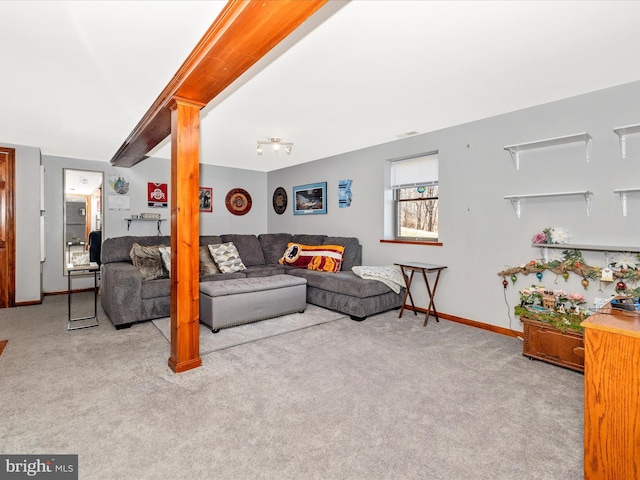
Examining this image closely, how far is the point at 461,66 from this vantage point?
92.1 inches

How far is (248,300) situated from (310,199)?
2.63 meters

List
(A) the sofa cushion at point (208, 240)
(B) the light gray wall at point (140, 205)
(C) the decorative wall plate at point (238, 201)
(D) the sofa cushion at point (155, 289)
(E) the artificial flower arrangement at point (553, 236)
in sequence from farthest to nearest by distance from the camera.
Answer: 1. (C) the decorative wall plate at point (238, 201)
2. (B) the light gray wall at point (140, 205)
3. (A) the sofa cushion at point (208, 240)
4. (D) the sofa cushion at point (155, 289)
5. (E) the artificial flower arrangement at point (553, 236)

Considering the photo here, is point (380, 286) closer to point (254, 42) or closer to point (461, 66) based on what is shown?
point (461, 66)

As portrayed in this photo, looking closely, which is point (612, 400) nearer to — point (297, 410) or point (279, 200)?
point (297, 410)

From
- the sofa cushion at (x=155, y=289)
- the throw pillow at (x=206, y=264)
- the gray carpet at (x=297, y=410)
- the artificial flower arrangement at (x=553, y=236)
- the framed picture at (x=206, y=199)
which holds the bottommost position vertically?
the gray carpet at (x=297, y=410)

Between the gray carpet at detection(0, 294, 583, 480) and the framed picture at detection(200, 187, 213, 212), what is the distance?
3215 mm

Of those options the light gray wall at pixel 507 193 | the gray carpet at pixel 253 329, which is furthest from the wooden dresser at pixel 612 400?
the gray carpet at pixel 253 329

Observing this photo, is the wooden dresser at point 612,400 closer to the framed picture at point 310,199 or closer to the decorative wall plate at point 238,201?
the framed picture at point 310,199

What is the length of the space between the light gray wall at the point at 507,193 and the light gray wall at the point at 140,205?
110 inches

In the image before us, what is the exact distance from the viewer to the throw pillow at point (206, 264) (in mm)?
4387

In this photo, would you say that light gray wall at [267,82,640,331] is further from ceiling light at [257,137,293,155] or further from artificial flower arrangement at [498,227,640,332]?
ceiling light at [257,137,293,155]

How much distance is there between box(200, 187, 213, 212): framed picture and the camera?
19.5 feet

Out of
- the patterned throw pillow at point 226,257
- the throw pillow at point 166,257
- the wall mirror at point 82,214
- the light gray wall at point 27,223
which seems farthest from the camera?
the wall mirror at point 82,214

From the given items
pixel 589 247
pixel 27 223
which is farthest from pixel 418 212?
pixel 27 223
